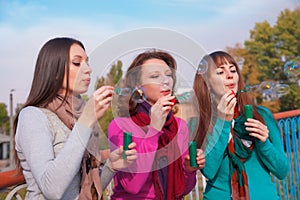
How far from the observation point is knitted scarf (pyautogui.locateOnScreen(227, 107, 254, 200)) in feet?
6.26

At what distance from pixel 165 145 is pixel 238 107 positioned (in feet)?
1.92

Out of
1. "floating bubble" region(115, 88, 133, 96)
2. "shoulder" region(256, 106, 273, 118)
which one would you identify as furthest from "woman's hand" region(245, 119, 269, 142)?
"floating bubble" region(115, 88, 133, 96)

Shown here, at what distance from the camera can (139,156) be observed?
163cm

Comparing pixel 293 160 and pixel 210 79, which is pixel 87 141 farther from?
pixel 293 160

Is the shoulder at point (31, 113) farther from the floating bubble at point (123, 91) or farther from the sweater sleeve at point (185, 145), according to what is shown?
the sweater sleeve at point (185, 145)

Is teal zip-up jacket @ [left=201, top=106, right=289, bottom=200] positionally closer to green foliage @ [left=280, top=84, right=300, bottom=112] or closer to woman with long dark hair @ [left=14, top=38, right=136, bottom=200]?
woman with long dark hair @ [left=14, top=38, right=136, bottom=200]

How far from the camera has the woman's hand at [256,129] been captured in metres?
1.85

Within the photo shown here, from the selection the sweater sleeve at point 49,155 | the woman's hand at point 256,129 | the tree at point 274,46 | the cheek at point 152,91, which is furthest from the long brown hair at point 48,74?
the tree at point 274,46

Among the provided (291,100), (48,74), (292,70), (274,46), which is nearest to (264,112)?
(292,70)

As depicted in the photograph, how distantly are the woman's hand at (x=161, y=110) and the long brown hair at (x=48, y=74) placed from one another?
375 millimetres

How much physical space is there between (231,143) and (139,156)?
2.00 ft

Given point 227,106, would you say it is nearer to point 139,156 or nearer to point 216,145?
point 216,145

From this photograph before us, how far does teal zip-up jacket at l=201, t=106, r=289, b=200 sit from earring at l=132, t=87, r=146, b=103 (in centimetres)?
38

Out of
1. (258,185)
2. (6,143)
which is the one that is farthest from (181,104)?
(6,143)
